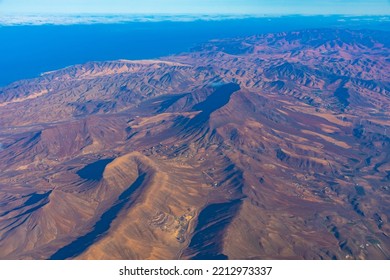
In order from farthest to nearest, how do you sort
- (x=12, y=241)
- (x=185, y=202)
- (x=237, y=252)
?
1. (x=185, y=202)
2. (x=12, y=241)
3. (x=237, y=252)

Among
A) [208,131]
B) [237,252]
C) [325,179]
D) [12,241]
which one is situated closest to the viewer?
[237,252]

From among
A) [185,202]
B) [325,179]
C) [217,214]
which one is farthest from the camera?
[325,179]

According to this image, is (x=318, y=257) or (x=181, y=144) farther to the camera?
(x=181, y=144)

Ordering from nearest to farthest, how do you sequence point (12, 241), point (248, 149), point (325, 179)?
point (12, 241)
point (325, 179)
point (248, 149)

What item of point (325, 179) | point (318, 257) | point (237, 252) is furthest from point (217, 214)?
point (325, 179)

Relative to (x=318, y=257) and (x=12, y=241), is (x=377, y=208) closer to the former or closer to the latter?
(x=318, y=257)

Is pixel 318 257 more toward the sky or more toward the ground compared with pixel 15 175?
more toward the sky

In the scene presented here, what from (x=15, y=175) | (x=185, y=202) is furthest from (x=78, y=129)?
(x=185, y=202)

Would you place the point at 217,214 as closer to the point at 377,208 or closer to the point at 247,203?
the point at 247,203

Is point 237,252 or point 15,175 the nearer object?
point 237,252
